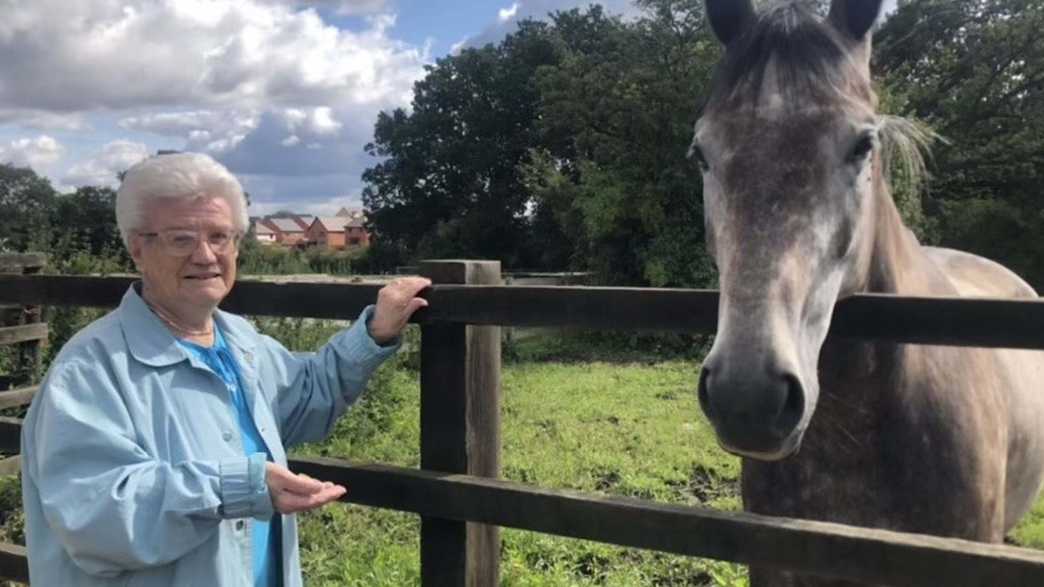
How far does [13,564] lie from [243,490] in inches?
80.7

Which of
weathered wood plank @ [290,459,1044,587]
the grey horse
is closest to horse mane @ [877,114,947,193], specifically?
the grey horse

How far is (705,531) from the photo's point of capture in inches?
79.7

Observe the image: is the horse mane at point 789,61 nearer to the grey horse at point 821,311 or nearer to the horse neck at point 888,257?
the grey horse at point 821,311

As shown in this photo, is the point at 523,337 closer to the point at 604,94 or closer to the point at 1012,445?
the point at 604,94

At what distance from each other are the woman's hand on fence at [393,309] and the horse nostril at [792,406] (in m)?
1.11

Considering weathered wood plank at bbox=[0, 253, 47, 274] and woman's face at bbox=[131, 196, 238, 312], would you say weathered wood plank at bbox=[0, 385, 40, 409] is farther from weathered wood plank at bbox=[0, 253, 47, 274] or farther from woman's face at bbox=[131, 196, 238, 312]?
woman's face at bbox=[131, 196, 238, 312]

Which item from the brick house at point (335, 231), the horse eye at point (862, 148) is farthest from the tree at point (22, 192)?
the horse eye at point (862, 148)

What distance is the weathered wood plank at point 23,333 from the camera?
6.16 metres

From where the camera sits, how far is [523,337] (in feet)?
60.7

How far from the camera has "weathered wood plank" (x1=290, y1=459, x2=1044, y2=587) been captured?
1.77 metres

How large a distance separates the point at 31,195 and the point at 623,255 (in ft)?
197

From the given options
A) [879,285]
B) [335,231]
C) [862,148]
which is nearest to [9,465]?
[879,285]

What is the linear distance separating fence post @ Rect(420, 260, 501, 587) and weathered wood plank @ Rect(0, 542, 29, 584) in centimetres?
162

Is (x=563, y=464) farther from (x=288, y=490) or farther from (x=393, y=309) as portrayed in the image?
(x=288, y=490)
